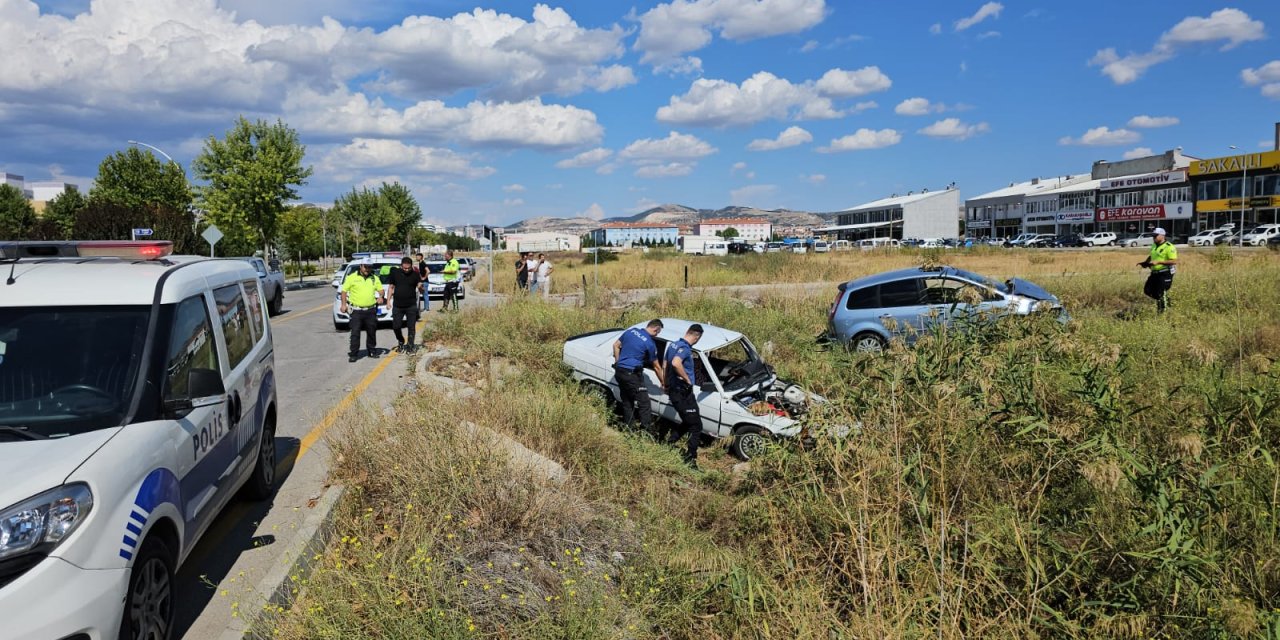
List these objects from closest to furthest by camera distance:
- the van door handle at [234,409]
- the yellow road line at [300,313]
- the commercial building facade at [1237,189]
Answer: the van door handle at [234,409] < the yellow road line at [300,313] < the commercial building facade at [1237,189]

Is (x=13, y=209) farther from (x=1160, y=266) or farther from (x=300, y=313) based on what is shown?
(x=1160, y=266)

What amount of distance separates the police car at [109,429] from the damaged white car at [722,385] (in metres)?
4.80

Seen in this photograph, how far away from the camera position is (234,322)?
586cm

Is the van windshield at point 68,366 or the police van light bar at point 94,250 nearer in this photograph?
the van windshield at point 68,366

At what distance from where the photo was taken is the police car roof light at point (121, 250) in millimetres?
5148

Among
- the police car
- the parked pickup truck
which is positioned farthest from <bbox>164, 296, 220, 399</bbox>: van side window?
the parked pickup truck

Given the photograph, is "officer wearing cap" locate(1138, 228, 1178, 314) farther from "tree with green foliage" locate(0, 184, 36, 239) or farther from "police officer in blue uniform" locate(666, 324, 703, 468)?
"tree with green foliage" locate(0, 184, 36, 239)

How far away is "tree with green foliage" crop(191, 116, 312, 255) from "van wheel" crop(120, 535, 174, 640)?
129ft

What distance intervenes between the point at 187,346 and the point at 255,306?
7.04 feet

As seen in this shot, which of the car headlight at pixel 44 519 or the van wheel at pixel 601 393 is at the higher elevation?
the car headlight at pixel 44 519

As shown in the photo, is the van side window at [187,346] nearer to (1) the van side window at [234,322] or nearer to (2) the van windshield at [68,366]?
(2) the van windshield at [68,366]

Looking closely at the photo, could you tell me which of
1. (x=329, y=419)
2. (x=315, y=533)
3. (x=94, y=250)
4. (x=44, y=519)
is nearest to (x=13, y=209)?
(x=329, y=419)

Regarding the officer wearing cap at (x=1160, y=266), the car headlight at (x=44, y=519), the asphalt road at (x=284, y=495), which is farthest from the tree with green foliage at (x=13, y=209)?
the officer wearing cap at (x=1160, y=266)

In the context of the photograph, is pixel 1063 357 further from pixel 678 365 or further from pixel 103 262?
pixel 103 262
